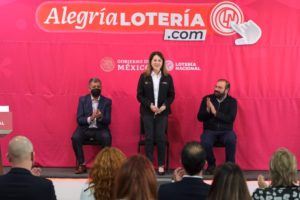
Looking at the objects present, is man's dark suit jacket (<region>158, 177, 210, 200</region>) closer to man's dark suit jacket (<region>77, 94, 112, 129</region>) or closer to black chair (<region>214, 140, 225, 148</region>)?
black chair (<region>214, 140, 225, 148</region>)

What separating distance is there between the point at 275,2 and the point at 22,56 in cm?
343

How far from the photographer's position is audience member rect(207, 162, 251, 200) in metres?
2.60

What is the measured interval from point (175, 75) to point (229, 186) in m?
4.35

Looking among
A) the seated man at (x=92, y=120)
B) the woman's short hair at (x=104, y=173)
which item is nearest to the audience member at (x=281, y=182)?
the woman's short hair at (x=104, y=173)

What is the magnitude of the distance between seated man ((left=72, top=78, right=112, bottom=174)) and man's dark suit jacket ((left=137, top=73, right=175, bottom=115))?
46cm

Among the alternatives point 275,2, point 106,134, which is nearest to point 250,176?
point 106,134

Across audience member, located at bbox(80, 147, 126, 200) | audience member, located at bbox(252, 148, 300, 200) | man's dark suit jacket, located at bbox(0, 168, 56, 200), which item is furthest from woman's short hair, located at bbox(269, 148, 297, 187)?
man's dark suit jacket, located at bbox(0, 168, 56, 200)

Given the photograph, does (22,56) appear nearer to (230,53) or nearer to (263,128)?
(230,53)

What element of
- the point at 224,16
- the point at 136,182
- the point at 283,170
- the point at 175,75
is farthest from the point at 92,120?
the point at 136,182

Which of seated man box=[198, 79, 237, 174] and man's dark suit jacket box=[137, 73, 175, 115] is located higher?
man's dark suit jacket box=[137, 73, 175, 115]

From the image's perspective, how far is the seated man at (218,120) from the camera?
6.37 meters

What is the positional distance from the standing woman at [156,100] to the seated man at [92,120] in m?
0.49

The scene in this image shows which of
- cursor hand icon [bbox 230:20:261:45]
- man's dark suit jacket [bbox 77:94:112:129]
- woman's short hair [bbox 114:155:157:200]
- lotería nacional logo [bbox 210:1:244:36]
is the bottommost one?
woman's short hair [bbox 114:155:157:200]

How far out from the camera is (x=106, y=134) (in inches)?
256
